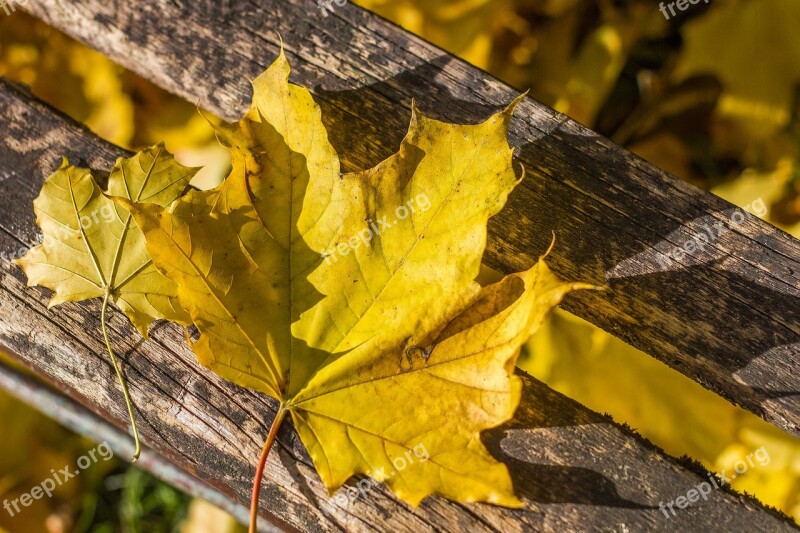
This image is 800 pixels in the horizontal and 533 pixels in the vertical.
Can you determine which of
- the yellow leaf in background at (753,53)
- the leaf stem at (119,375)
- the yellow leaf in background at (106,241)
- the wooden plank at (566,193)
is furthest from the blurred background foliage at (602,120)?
the leaf stem at (119,375)

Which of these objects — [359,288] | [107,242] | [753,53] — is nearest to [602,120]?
[753,53]

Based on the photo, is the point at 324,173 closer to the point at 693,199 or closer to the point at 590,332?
the point at 693,199

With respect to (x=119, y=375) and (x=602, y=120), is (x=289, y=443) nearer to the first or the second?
(x=119, y=375)

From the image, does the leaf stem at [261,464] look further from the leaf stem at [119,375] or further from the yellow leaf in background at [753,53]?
the yellow leaf in background at [753,53]

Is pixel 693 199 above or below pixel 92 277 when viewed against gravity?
above

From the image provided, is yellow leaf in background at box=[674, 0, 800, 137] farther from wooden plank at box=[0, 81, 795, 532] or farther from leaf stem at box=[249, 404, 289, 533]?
leaf stem at box=[249, 404, 289, 533]

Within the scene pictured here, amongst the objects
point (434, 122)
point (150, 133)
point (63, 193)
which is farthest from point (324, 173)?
point (150, 133)
